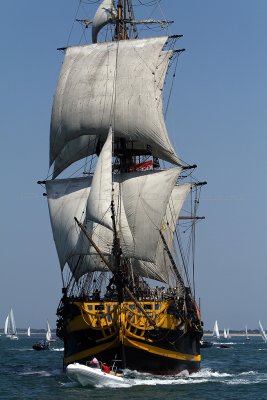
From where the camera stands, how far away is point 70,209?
202 ft

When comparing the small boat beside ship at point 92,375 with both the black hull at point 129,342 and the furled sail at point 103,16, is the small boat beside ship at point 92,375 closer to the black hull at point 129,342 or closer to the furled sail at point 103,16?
the black hull at point 129,342

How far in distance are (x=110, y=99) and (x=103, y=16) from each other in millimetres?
10517

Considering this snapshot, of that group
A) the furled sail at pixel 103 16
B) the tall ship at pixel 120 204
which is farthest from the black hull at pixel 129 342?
the furled sail at pixel 103 16

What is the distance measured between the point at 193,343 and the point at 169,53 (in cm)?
2217

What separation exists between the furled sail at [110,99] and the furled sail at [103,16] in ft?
11.7

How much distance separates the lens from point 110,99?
62312mm

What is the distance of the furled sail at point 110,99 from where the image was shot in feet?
202

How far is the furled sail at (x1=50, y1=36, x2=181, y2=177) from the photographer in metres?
61.7

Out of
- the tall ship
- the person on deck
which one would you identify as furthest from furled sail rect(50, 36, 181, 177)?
the person on deck

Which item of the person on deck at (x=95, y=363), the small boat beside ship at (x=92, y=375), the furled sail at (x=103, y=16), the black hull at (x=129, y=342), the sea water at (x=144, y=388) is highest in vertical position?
the furled sail at (x=103, y=16)

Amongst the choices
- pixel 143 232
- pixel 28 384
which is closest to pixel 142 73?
pixel 143 232

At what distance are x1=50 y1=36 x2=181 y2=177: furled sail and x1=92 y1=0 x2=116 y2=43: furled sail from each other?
3.58 metres

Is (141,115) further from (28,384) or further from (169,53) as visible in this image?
(28,384)

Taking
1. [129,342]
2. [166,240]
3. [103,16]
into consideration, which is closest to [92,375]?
[129,342]
